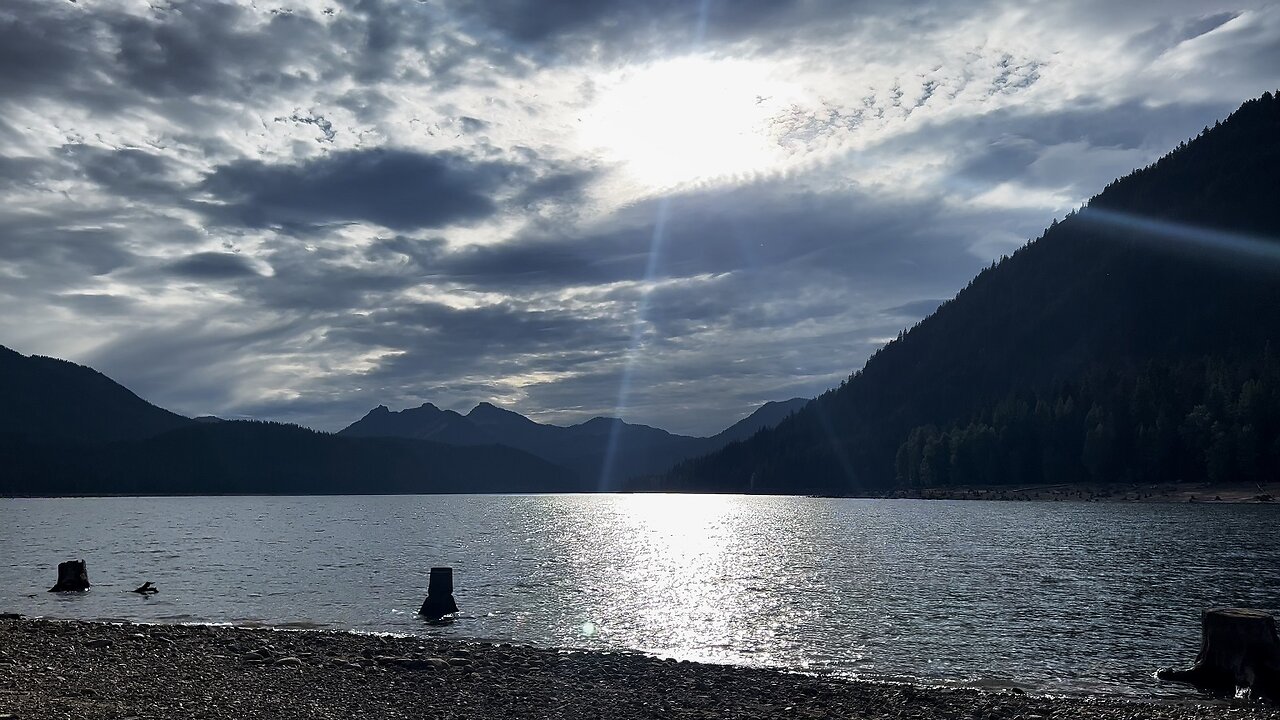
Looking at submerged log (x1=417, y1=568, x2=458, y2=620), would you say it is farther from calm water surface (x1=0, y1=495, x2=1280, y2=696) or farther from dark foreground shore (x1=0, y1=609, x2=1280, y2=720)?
dark foreground shore (x1=0, y1=609, x2=1280, y2=720)

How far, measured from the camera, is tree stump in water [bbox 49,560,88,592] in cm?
5591

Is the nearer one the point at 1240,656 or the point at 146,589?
the point at 1240,656

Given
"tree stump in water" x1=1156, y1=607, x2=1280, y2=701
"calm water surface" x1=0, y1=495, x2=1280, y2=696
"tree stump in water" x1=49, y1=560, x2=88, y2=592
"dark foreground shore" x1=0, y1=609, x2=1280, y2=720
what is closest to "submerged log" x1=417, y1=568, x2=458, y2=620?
"calm water surface" x1=0, y1=495, x2=1280, y2=696

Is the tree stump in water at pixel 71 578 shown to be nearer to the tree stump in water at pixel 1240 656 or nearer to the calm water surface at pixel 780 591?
the calm water surface at pixel 780 591

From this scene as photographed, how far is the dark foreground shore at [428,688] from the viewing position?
23984 mm

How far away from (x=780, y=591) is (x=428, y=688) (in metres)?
34.2

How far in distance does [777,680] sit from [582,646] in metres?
11.4

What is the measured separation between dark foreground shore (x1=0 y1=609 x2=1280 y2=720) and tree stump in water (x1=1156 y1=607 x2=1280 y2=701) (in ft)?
6.28

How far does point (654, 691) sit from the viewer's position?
90.0 ft

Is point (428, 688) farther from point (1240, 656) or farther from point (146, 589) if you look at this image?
point (146, 589)

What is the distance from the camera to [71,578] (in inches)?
2215

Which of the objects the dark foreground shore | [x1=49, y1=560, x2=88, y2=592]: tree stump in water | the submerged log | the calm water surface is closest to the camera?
the dark foreground shore

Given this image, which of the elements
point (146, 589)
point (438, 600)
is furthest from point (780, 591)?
point (146, 589)

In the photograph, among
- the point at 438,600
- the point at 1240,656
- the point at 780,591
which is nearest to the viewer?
the point at 1240,656
